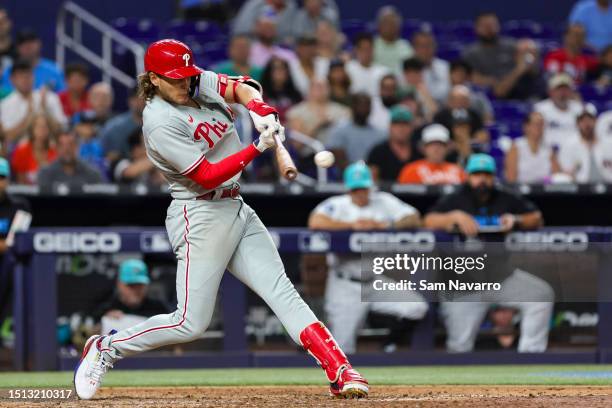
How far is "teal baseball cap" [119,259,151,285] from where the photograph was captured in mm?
8016

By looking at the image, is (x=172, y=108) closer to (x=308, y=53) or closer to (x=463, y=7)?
(x=308, y=53)

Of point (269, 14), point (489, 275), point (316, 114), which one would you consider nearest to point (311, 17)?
point (269, 14)

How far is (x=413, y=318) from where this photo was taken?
812cm

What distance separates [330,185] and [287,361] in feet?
6.16

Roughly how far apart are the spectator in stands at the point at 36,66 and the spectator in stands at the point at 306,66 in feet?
7.66

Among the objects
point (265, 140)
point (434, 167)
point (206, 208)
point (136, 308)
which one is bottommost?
point (136, 308)

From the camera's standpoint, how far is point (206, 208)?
5.65m

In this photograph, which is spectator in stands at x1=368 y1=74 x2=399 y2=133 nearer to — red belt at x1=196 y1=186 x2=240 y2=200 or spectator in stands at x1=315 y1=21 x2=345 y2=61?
spectator in stands at x1=315 y1=21 x2=345 y2=61

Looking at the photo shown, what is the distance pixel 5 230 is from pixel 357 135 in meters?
3.61

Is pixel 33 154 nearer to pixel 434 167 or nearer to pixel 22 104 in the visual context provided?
pixel 22 104

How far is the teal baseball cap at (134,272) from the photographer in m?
8.02

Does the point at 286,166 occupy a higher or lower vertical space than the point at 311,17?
lower

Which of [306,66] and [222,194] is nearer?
[222,194]

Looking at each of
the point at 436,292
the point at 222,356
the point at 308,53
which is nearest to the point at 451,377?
the point at 436,292
